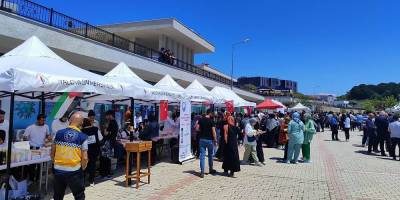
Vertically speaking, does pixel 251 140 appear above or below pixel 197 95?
below

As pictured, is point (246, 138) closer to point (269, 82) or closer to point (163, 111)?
point (163, 111)

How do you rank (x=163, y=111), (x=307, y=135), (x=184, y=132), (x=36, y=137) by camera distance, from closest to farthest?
1. (x=36, y=137)
2. (x=184, y=132)
3. (x=163, y=111)
4. (x=307, y=135)

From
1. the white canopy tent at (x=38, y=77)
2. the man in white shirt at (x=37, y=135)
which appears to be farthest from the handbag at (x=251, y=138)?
the man in white shirt at (x=37, y=135)

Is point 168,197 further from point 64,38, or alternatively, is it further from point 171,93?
point 64,38

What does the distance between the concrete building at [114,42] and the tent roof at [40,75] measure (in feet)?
20.0

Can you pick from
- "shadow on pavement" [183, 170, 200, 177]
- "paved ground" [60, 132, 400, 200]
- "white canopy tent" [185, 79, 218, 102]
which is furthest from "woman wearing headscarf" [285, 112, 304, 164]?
"shadow on pavement" [183, 170, 200, 177]

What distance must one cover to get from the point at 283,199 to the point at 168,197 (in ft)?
8.28

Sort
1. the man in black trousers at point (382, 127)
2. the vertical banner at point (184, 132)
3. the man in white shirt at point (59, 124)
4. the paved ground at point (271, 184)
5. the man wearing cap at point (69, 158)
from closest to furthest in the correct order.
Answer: the man wearing cap at point (69, 158)
the paved ground at point (271, 184)
the man in white shirt at point (59, 124)
the vertical banner at point (184, 132)
the man in black trousers at point (382, 127)

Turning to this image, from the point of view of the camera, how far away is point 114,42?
22.5 metres

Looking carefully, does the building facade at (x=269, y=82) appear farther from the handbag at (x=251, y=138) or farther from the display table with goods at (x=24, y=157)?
the display table with goods at (x=24, y=157)

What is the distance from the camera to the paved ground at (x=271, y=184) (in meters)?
8.88

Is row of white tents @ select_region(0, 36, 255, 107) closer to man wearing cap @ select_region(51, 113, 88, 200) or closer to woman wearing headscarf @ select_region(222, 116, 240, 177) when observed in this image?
man wearing cap @ select_region(51, 113, 88, 200)

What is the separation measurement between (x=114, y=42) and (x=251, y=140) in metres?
12.4

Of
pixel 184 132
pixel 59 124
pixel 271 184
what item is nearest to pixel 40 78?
pixel 59 124
